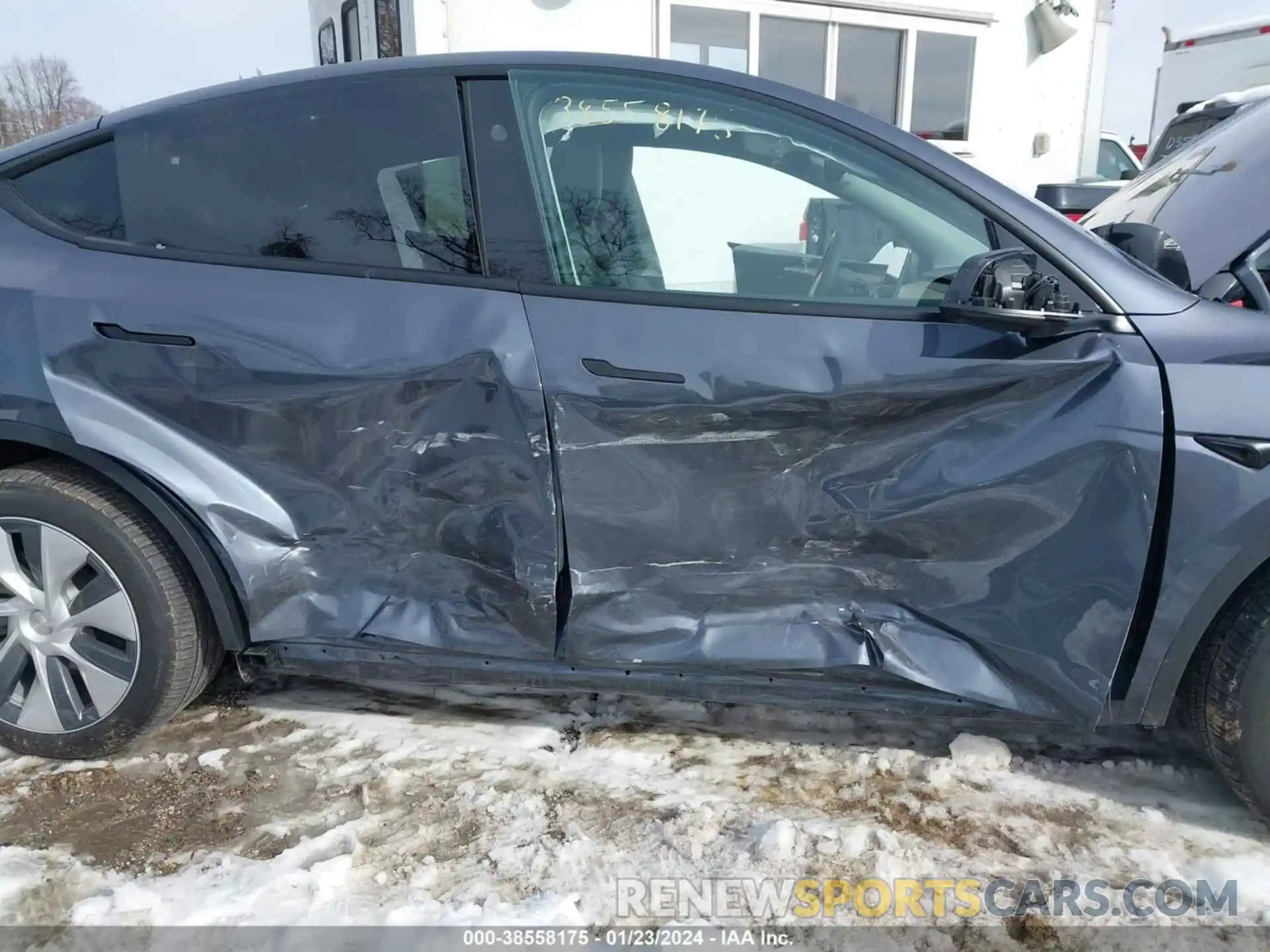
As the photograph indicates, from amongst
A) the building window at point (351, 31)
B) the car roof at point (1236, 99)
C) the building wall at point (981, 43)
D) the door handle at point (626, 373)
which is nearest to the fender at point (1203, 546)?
the door handle at point (626, 373)

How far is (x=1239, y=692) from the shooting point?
189 cm

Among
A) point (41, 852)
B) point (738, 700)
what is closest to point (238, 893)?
point (41, 852)

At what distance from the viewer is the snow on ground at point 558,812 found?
190 cm

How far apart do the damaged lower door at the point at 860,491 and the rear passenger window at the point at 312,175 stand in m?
0.40

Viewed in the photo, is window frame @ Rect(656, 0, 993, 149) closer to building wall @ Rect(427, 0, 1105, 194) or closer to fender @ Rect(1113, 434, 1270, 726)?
building wall @ Rect(427, 0, 1105, 194)

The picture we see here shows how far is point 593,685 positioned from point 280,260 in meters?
1.27

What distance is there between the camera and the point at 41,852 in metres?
2.02

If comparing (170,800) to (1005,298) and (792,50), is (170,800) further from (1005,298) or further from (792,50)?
(792,50)

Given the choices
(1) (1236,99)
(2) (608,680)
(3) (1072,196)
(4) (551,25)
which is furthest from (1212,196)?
(4) (551,25)

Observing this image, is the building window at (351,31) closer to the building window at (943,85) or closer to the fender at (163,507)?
the building window at (943,85)

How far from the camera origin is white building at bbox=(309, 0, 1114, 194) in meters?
4.93

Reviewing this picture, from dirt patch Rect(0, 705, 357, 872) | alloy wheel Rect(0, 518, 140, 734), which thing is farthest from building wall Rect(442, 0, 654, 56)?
dirt patch Rect(0, 705, 357, 872)

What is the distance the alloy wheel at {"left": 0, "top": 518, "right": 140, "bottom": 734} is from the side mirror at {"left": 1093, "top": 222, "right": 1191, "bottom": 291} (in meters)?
2.59

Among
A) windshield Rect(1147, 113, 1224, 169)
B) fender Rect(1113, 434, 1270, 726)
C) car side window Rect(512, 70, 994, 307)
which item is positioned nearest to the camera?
fender Rect(1113, 434, 1270, 726)
